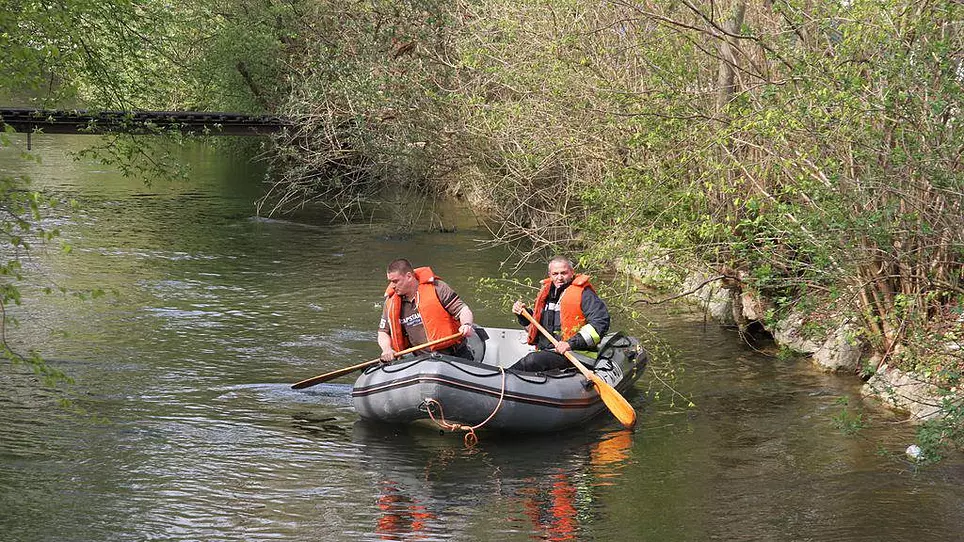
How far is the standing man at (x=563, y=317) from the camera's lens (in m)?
8.88

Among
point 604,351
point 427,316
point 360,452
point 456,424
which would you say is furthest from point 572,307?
point 360,452

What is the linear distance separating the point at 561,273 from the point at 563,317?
14.6 inches

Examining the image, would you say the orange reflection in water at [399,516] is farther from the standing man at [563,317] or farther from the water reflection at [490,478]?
the standing man at [563,317]

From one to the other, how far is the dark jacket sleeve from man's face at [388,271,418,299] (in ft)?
4.31

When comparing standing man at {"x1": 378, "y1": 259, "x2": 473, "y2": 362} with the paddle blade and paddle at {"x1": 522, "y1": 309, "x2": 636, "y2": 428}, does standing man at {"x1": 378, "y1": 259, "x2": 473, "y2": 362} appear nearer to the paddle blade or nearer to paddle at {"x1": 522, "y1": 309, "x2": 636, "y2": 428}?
paddle at {"x1": 522, "y1": 309, "x2": 636, "y2": 428}

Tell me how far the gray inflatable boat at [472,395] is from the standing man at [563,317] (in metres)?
0.19

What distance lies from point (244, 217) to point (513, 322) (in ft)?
32.1

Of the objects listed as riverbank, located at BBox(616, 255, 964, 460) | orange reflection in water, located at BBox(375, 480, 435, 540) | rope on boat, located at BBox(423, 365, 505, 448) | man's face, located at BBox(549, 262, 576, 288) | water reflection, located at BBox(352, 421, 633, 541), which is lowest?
orange reflection in water, located at BBox(375, 480, 435, 540)

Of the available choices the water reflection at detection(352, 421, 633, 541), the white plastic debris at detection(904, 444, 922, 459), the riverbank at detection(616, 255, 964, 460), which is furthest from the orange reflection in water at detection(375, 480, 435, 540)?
the white plastic debris at detection(904, 444, 922, 459)

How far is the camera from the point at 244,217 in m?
20.9

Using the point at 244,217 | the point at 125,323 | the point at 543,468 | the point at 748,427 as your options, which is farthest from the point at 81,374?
the point at 244,217

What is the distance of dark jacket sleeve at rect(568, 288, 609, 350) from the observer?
29.3ft

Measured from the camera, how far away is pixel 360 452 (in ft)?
26.5

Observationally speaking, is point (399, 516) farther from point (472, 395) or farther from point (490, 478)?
point (472, 395)
